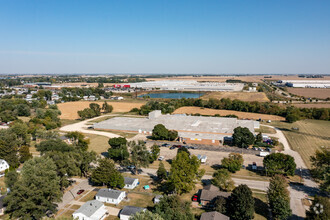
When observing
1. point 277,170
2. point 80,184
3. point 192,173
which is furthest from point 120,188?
point 277,170

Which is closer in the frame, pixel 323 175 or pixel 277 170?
pixel 323 175

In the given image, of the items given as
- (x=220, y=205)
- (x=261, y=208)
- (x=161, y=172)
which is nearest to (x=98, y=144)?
(x=161, y=172)

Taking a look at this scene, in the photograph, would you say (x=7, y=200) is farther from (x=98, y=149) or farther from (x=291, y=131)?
(x=291, y=131)

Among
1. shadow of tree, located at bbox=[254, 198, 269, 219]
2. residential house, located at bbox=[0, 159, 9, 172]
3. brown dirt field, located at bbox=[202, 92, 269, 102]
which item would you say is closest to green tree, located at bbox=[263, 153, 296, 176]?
shadow of tree, located at bbox=[254, 198, 269, 219]

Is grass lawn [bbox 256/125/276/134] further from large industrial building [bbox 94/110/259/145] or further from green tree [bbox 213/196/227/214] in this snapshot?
green tree [bbox 213/196/227/214]

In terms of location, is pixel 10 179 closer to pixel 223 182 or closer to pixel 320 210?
pixel 223 182

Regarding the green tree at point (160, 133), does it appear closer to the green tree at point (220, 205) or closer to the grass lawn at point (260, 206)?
the grass lawn at point (260, 206)

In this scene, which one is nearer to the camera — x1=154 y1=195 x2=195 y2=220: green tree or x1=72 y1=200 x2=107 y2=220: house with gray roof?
x1=154 y1=195 x2=195 y2=220: green tree
